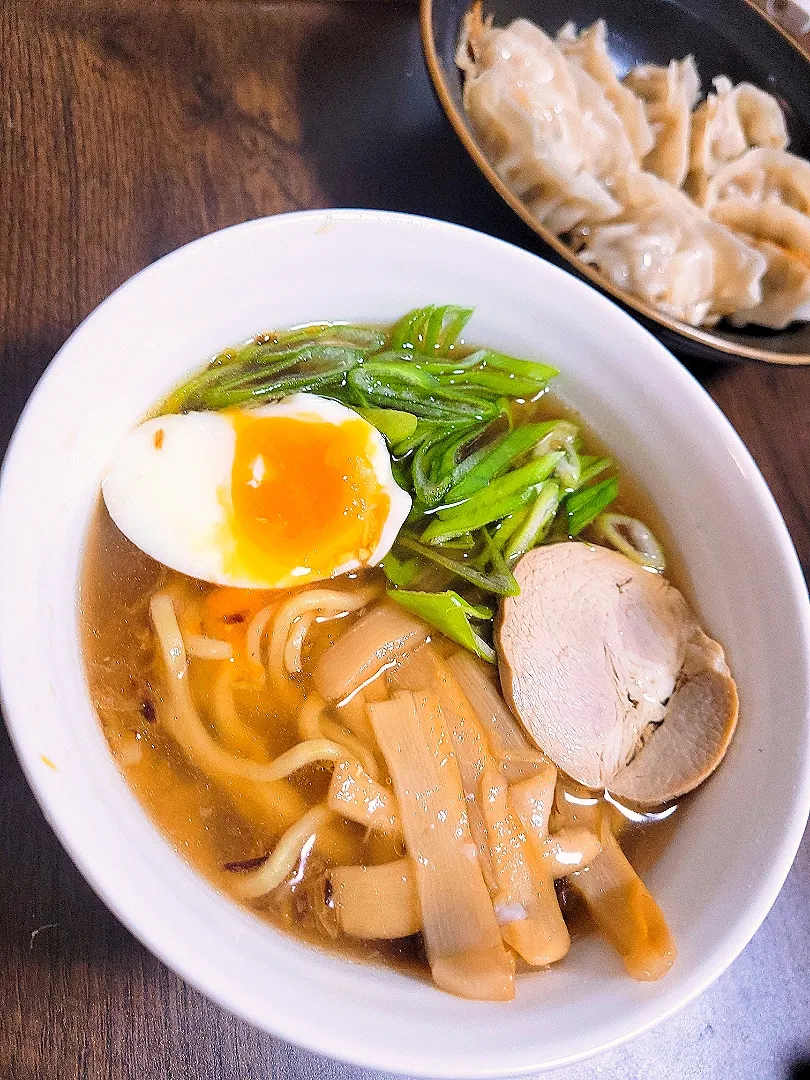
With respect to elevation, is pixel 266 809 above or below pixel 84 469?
below

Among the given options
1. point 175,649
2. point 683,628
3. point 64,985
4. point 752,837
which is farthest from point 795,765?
point 64,985

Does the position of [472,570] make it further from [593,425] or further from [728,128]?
[728,128]

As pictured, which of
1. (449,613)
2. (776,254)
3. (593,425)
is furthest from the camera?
(776,254)

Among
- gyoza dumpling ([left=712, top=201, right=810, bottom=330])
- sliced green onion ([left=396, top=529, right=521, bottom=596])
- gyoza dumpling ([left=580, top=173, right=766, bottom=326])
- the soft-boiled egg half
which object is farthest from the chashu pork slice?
gyoza dumpling ([left=712, top=201, right=810, bottom=330])

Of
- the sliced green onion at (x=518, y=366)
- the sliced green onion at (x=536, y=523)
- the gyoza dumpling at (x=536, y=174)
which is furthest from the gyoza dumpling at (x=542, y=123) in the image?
the sliced green onion at (x=536, y=523)

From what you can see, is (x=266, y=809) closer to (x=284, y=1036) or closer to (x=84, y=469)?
(x=284, y=1036)

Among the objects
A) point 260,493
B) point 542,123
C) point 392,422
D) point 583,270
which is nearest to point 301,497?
point 260,493
